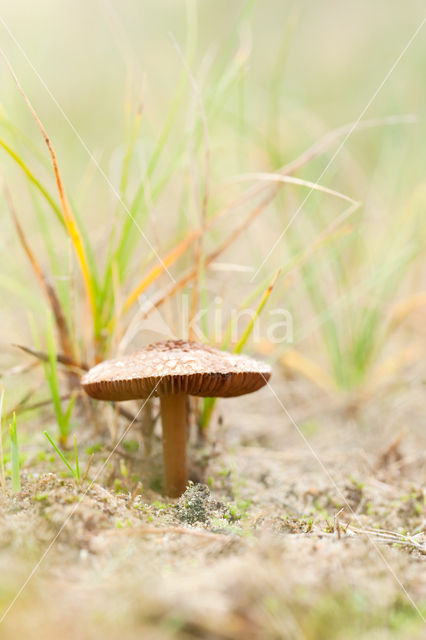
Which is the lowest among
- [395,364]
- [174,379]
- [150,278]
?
[395,364]

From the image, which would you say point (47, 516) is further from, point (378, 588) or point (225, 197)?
point (225, 197)

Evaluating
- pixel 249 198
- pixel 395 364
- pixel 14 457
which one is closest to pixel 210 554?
pixel 14 457

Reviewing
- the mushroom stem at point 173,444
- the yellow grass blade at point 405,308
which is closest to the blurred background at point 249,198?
the yellow grass blade at point 405,308

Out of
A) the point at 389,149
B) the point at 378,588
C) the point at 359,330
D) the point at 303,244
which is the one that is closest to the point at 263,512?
the point at 378,588

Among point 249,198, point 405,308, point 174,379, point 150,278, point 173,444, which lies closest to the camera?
point 174,379

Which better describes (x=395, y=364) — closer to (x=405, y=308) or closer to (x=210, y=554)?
(x=405, y=308)

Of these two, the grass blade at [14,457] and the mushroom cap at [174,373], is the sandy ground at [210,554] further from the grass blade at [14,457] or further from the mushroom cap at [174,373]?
the mushroom cap at [174,373]

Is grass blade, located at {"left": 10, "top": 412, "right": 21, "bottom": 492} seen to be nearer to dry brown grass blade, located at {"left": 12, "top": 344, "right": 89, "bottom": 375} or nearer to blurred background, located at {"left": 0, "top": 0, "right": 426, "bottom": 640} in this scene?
blurred background, located at {"left": 0, "top": 0, "right": 426, "bottom": 640}

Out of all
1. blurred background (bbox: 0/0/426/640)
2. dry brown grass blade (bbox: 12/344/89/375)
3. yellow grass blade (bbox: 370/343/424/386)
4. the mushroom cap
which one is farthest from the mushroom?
yellow grass blade (bbox: 370/343/424/386)
